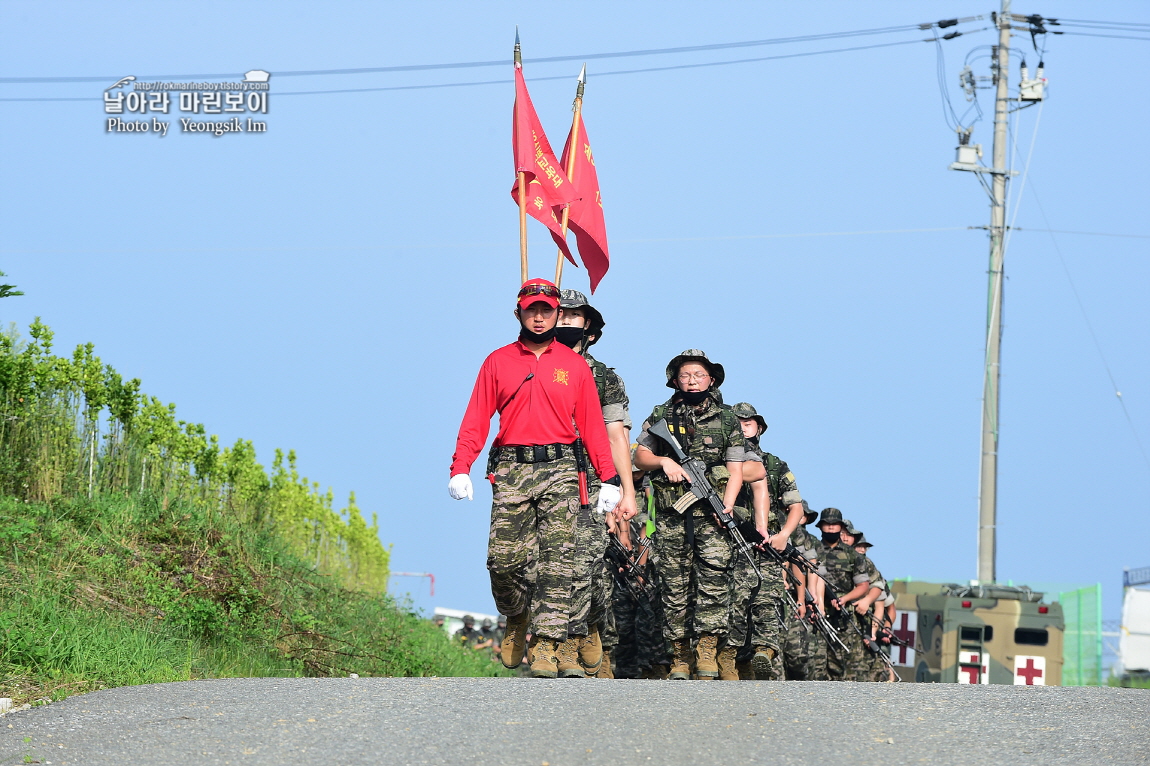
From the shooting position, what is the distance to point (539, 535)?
8.54 meters

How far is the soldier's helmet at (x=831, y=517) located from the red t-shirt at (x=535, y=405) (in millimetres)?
9083

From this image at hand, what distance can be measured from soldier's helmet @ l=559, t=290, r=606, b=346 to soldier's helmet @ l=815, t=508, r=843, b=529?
8026 mm

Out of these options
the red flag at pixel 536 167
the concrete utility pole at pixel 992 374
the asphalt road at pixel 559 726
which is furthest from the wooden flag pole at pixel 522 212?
the concrete utility pole at pixel 992 374

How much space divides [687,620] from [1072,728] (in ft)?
13.1

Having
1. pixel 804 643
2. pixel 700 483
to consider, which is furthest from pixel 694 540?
pixel 804 643

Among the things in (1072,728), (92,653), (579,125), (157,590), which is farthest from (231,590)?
(1072,728)

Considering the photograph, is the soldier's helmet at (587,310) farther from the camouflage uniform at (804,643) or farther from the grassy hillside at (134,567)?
the camouflage uniform at (804,643)

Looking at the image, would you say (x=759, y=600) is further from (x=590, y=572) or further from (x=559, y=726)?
(x=559, y=726)

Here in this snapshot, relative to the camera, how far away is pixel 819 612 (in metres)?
15.0

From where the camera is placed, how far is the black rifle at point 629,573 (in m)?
12.2

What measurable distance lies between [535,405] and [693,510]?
2.01 metres

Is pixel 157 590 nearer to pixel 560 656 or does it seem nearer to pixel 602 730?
pixel 560 656

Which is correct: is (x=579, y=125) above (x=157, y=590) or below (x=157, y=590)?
above

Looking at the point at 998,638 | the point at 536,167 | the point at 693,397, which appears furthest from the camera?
the point at 998,638
